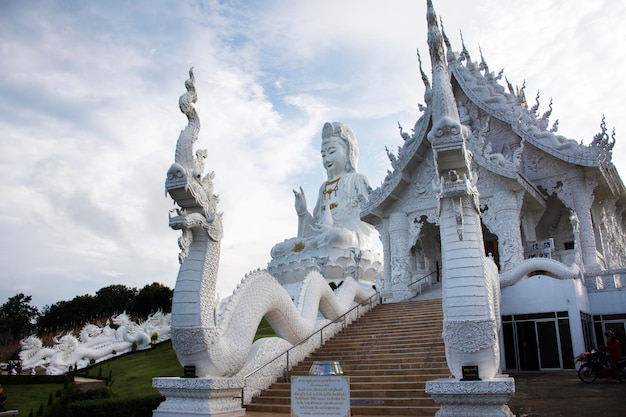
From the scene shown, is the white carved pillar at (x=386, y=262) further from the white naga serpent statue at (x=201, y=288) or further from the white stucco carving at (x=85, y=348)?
the white stucco carving at (x=85, y=348)

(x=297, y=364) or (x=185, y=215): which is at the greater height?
(x=185, y=215)

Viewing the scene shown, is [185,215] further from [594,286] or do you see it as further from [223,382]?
[594,286]

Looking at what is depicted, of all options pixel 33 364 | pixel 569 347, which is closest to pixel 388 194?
pixel 569 347

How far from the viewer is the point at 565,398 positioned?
873cm

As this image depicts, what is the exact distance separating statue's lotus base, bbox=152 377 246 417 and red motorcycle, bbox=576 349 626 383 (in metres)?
7.38

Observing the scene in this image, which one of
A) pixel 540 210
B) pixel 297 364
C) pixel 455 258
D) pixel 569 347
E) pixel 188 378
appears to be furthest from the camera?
pixel 540 210

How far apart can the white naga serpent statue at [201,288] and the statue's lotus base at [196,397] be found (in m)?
0.29

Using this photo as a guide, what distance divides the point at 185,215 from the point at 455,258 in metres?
4.25

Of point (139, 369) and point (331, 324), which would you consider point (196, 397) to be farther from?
point (139, 369)

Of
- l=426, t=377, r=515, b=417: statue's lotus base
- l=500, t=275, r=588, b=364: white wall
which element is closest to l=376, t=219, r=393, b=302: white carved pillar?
l=500, t=275, r=588, b=364: white wall

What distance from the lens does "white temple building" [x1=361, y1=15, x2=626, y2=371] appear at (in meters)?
13.5

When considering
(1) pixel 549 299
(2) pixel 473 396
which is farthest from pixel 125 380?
(1) pixel 549 299

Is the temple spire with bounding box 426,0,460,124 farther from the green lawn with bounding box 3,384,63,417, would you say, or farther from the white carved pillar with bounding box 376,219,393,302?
the green lawn with bounding box 3,384,63,417

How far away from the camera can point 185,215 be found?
8.52 m
